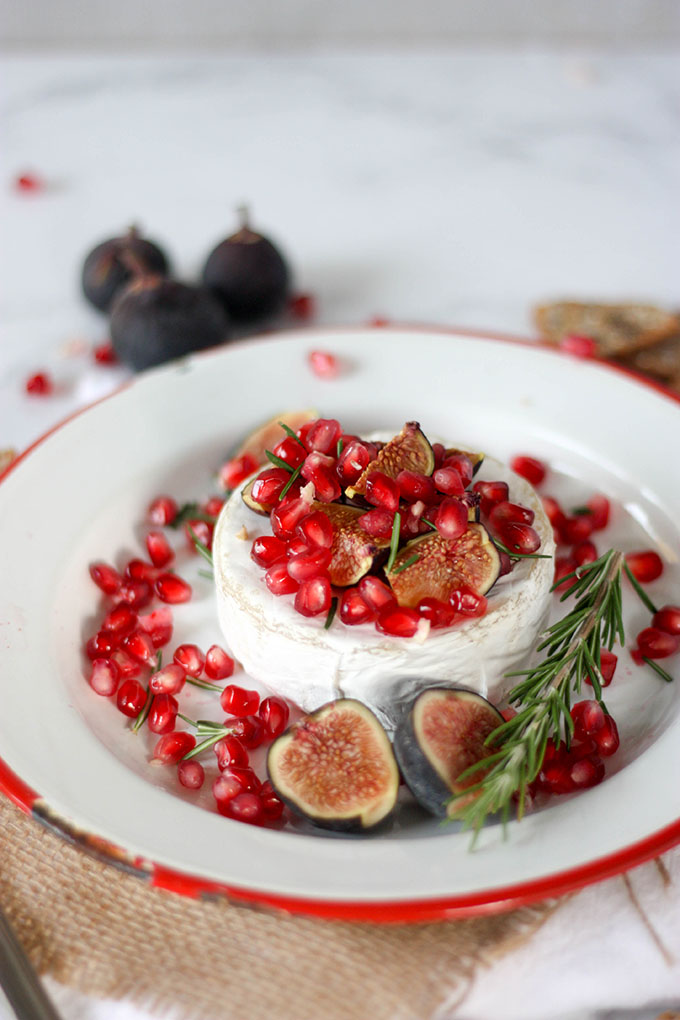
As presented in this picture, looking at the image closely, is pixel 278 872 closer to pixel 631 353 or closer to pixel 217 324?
pixel 217 324

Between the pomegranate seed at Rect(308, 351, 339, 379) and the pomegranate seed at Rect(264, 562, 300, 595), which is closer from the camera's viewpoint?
the pomegranate seed at Rect(264, 562, 300, 595)

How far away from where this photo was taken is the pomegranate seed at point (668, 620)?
2561 millimetres

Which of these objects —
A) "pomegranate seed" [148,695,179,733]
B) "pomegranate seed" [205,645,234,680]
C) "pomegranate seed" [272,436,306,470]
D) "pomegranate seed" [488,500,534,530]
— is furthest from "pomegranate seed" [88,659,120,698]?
"pomegranate seed" [488,500,534,530]

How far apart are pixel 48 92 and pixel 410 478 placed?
4367mm

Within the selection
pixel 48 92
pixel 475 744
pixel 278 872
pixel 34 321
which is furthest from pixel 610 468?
pixel 48 92

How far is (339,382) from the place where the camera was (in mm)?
3297

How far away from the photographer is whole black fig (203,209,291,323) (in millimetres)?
3738

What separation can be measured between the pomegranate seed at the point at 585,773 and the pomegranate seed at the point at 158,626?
112cm

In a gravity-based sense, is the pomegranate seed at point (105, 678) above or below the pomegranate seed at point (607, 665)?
above

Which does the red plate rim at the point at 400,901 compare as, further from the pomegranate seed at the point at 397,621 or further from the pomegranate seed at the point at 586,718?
the pomegranate seed at the point at 397,621

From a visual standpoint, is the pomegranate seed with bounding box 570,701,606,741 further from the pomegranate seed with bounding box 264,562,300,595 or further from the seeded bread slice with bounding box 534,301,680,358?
the seeded bread slice with bounding box 534,301,680,358

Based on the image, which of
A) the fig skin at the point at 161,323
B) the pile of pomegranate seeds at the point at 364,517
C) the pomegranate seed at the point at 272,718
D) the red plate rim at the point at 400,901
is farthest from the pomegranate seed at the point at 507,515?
the fig skin at the point at 161,323

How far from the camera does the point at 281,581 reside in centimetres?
230

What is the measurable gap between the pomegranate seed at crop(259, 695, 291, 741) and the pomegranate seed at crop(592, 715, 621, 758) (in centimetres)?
74
